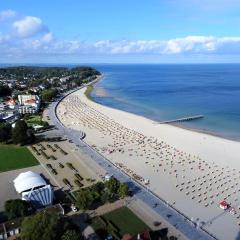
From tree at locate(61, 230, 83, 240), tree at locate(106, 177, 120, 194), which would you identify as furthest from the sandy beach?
tree at locate(61, 230, 83, 240)

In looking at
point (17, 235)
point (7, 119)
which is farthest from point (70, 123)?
point (17, 235)

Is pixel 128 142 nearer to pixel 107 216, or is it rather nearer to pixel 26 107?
pixel 107 216

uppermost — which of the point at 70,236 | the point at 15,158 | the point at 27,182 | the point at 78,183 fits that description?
the point at 70,236

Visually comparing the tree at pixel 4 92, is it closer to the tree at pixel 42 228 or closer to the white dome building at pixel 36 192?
the white dome building at pixel 36 192

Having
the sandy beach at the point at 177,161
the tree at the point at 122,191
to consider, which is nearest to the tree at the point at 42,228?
the tree at the point at 122,191

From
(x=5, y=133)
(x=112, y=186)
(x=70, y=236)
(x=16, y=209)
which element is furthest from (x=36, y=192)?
(x=5, y=133)

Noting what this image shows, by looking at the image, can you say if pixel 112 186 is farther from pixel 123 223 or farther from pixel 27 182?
pixel 27 182

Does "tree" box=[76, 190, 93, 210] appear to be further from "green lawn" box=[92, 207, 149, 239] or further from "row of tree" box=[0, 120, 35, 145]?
"row of tree" box=[0, 120, 35, 145]
